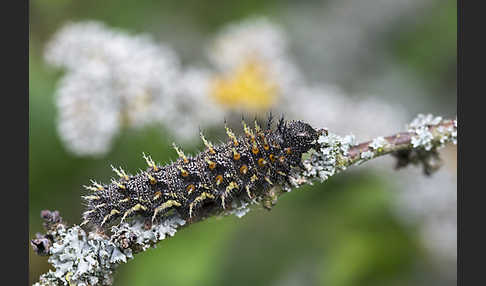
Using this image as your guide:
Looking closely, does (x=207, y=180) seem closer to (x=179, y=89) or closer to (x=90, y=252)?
(x=90, y=252)

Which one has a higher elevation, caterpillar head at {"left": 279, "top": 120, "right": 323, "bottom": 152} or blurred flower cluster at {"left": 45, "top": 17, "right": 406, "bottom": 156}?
blurred flower cluster at {"left": 45, "top": 17, "right": 406, "bottom": 156}

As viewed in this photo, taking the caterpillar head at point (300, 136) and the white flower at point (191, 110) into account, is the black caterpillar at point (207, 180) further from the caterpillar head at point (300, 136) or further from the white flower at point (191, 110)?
the white flower at point (191, 110)

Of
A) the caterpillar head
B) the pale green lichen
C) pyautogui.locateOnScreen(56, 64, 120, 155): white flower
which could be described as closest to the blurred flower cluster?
pyautogui.locateOnScreen(56, 64, 120, 155): white flower

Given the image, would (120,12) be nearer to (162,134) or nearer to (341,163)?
(162,134)

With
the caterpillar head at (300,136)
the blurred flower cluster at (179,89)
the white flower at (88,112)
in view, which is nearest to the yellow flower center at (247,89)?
the blurred flower cluster at (179,89)

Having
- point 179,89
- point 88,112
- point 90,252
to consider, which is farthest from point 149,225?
point 179,89

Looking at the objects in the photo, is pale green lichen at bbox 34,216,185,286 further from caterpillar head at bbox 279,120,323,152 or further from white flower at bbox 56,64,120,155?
white flower at bbox 56,64,120,155
